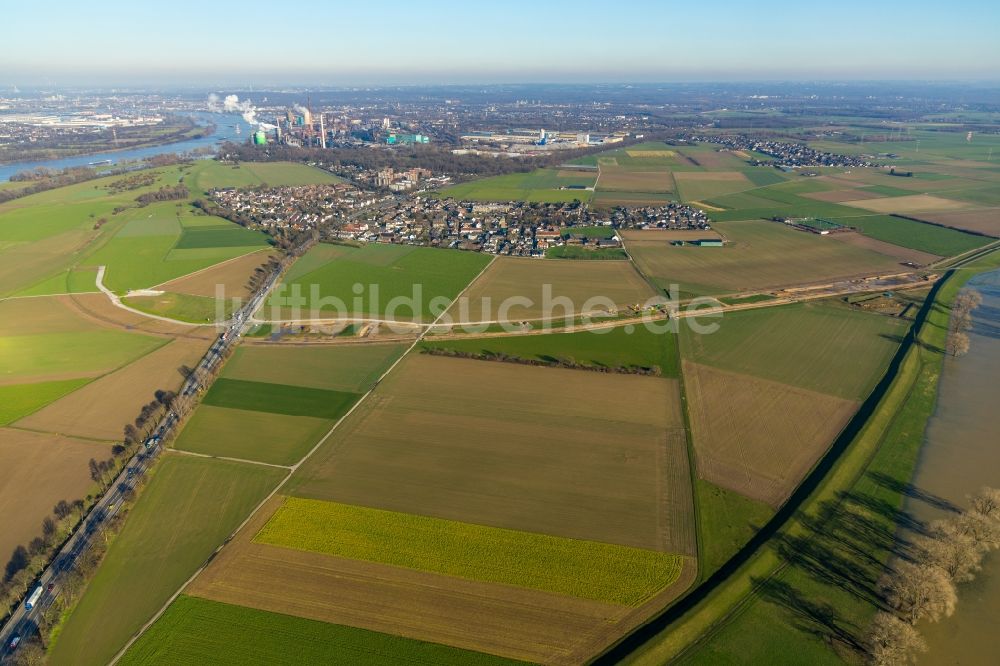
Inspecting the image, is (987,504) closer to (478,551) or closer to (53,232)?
(478,551)

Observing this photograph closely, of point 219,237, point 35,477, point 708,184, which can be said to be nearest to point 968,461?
point 35,477

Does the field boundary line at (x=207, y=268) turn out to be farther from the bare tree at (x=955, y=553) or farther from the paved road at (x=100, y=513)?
the bare tree at (x=955, y=553)

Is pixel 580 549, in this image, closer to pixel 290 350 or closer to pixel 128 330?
pixel 290 350

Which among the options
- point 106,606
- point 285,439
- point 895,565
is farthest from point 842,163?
point 106,606

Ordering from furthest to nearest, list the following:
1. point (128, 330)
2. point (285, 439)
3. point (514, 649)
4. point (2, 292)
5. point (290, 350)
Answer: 1. point (2, 292)
2. point (128, 330)
3. point (290, 350)
4. point (285, 439)
5. point (514, 649)

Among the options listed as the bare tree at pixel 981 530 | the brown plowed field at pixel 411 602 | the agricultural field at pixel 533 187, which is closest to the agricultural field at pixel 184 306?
the brown plowed field at pixel 411 602

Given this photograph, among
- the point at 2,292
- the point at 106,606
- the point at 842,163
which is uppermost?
the point at 842,163

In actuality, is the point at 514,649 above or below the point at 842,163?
below
